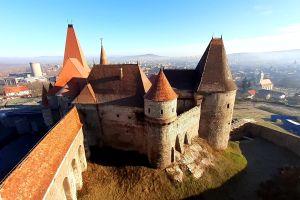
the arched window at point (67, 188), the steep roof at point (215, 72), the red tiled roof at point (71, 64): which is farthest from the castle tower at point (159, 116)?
the red tiled roof at point (71, 64)

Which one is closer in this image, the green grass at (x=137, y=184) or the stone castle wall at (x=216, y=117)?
the green grass at (x=137, y=184)

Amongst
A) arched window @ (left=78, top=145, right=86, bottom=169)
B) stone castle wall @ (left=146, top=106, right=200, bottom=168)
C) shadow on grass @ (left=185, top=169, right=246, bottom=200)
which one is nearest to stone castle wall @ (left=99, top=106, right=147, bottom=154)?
stone castle wall @ (left=146, top=106, right=200, bottom=168)

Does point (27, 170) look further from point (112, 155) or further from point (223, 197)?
point (223, 197)

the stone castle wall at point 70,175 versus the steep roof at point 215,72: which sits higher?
the steep roof at point 215,72

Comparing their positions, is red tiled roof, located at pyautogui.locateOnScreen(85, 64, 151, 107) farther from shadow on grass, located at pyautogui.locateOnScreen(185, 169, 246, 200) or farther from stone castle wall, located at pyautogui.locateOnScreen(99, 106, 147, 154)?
shadow on grass, located at pyautogui.locateOnScreen(185, 169, 246, 200)

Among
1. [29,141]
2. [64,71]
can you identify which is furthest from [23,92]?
[64,71]

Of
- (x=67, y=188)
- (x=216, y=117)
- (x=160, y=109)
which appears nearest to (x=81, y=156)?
(x=67, y=188)

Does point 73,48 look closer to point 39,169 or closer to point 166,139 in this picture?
point 166,139

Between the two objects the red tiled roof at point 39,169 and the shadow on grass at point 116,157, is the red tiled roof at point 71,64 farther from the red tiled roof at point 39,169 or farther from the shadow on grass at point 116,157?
the red tiled roof at point 39,169
